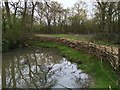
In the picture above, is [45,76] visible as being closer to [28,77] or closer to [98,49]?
[28,77]

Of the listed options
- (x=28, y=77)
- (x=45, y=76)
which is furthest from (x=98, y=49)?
(x=28, y=77)

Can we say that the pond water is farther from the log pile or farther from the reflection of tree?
the log pile

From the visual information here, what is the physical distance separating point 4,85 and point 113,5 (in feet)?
51.6

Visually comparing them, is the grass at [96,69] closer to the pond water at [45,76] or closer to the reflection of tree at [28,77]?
the pond water at [45,76]

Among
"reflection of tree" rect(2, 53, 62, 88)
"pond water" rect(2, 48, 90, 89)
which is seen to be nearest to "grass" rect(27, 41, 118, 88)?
"pond water" rect(2, 48, 90, 89)

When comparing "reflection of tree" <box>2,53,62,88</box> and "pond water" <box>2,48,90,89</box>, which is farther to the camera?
"reflection of tree" <box>2,53,62,88</box>

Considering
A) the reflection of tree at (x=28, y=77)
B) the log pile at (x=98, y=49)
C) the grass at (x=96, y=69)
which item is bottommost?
the reflection of tree at (x=28, y=77)

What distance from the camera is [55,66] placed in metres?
11.6


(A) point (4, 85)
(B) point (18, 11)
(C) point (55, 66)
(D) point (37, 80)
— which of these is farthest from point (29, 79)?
(B) point (18, 11)

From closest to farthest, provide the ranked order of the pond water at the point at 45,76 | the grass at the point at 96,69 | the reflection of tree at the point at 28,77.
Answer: the grass at the point at 96,69, the pond water at the point at 45,76, the reflection of tree at the point at 28,77

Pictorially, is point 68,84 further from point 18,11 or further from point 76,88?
point 18,11

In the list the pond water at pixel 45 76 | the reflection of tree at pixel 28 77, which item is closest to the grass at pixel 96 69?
the pond water at pixel 45 76

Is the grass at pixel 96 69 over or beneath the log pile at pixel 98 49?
beneath

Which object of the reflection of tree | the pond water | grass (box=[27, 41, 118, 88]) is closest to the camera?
grass (box=[27, 41, 118, 88])
